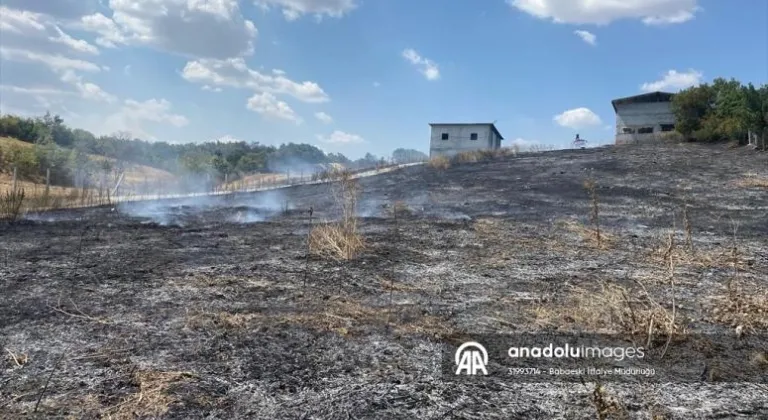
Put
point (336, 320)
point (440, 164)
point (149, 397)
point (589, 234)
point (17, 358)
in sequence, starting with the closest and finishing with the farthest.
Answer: point (149, 397)
point (17, 358)
point (336, 320)
point (589, 234)
point (440, 164)

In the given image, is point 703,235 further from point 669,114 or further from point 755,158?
point 669,114

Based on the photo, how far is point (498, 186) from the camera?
14.7 m

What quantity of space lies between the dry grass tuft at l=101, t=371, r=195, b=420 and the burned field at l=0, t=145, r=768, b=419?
11 mm

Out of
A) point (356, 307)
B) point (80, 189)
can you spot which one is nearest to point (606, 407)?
point (356, 307)

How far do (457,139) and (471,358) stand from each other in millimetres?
34836

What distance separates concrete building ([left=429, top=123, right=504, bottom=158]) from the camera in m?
37.1

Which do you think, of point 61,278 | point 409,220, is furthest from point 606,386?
point 409,220

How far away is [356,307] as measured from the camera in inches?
175

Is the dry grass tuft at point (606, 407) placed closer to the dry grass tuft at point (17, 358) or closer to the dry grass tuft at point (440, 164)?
the dry grass tuft at point (17, 358)

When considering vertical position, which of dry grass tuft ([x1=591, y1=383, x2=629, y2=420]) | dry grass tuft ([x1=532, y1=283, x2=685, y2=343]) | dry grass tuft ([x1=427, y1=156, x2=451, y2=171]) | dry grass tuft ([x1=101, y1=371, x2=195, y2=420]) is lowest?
dry grass tuft ([x1=101, y1=371, x2=195, y2=420])

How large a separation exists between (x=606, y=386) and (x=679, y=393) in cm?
40

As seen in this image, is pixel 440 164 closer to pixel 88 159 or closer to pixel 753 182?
pixel 753 182

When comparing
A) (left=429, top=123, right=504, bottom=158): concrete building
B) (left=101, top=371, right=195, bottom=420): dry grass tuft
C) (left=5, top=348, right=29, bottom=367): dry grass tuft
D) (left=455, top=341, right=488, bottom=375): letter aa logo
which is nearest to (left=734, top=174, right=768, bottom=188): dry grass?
(left=455, top=341, right=488, bottom=375): letter aa logo

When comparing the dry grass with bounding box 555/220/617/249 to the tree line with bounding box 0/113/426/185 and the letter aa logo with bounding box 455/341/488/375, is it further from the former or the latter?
the tree line with bounding box 0/113/426/185
